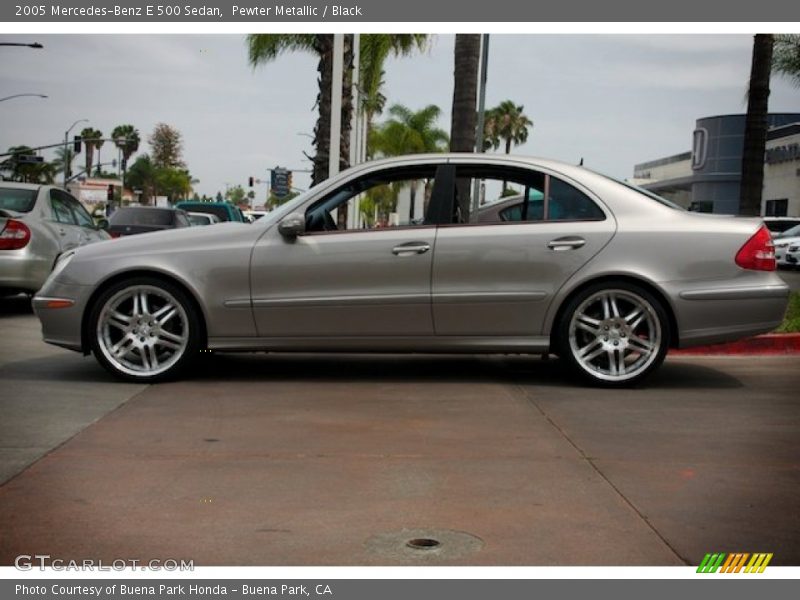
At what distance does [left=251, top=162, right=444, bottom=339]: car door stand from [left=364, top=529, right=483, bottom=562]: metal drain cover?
3114 millimetres

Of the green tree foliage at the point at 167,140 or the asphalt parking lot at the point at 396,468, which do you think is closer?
the asphalt parking lot at the point at 396,468

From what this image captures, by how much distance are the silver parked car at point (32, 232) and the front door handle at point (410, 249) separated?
602 cm

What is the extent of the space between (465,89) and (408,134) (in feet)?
146

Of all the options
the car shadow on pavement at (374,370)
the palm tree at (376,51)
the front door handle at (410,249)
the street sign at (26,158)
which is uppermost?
the palm tree at (376,51)

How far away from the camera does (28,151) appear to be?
8.80 metres

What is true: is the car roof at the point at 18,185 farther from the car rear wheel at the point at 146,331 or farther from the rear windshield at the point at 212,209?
the rear windshield at the point at 212,209

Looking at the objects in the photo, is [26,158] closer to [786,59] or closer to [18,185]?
[18,185]

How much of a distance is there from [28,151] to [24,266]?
2459 millimetres

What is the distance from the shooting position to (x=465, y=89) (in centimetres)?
1460

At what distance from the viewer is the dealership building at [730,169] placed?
47500 mm

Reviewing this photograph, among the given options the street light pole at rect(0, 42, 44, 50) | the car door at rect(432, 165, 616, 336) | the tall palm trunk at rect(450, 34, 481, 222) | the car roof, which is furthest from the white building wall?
the street light pole at rect(0, 42, 44, 50)

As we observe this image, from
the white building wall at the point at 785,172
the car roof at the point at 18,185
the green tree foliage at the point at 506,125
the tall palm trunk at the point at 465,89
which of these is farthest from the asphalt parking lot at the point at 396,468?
the green tree foliage at the point at 506,125
